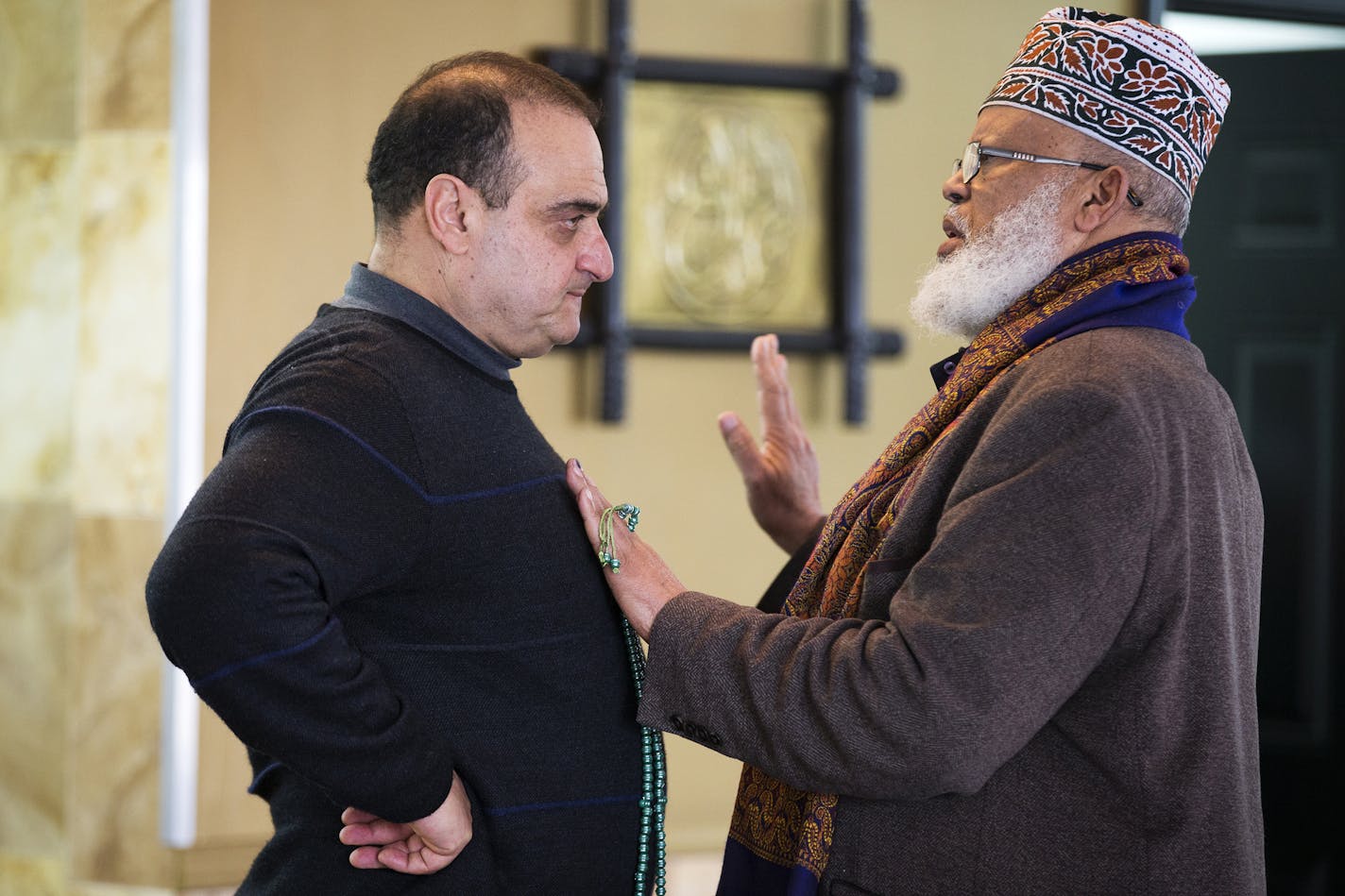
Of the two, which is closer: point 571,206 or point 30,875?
point 571,206

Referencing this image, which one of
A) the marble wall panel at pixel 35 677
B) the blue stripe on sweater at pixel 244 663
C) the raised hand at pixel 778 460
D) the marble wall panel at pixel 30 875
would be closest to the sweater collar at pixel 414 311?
the blue stripe on sweater at pixel 244 663

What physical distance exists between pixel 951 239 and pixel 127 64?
2.07 m

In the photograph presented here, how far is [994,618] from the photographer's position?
133 cm

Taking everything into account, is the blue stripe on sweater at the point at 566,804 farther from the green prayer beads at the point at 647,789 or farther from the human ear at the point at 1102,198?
the human ear at the point at 1102,198

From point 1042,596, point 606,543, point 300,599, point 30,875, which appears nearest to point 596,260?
point 606,543

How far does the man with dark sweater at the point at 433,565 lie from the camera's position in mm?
1336

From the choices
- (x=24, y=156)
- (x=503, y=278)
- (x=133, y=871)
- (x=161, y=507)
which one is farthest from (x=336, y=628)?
(x=24, y=156)

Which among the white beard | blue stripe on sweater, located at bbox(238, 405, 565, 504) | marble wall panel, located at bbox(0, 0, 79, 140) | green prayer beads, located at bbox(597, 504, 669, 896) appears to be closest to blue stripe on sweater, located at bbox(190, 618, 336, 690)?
blue stripe on sweater, located at bbox(238, 405, 565, 504)

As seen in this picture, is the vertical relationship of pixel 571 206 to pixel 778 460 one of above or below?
above

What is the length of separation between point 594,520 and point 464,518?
0.18 meters

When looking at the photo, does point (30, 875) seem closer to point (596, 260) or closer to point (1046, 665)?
point (596, 260)

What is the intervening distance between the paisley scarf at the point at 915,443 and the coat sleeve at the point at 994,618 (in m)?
0.15

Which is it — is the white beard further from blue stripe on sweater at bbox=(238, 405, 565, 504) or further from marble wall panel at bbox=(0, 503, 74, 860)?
marble wall panel at bbox=(0, 503, 74, 860)

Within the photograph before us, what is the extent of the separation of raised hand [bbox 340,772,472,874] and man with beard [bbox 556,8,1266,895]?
0.83 feet
